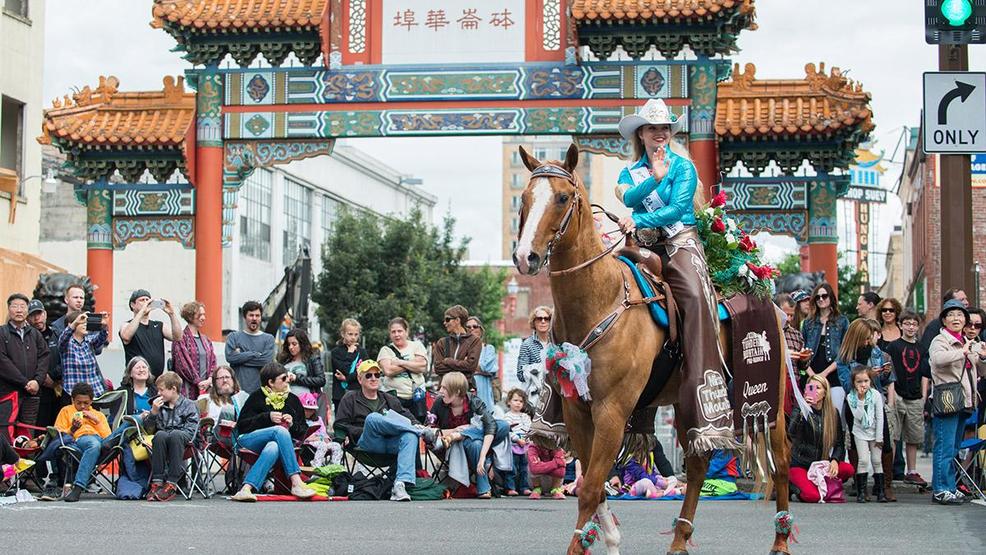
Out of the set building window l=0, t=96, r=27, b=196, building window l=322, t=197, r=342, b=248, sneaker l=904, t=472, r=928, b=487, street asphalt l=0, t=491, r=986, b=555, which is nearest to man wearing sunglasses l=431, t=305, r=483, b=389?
street asphalt l=0, t=491, r=986, b=555

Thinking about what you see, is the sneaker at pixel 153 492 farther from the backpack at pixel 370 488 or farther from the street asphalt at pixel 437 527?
the backpack at pixel 370 488

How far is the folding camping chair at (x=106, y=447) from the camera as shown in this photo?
1484cm

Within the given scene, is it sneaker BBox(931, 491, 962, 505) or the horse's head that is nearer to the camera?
the horse's head

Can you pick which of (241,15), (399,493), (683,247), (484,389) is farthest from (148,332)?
(683,247)

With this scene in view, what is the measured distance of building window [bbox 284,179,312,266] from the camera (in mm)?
59406

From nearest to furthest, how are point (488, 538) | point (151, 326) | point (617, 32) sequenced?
point (488, 538), point (151, 326), point (617, 32)

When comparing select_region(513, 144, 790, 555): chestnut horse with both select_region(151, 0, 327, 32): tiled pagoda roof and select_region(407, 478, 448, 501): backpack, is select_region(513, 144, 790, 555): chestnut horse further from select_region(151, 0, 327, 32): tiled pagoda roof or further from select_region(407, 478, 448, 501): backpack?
select_region(151, 0, 327, 32): tiled pagoda roof

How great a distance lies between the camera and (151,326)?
16.6 meters

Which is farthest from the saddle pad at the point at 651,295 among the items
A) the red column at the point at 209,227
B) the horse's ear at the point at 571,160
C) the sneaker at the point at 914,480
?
the red column at the point at 209,227

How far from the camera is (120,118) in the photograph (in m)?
22.3

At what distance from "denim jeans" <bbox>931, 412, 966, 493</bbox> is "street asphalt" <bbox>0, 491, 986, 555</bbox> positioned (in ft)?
1.32

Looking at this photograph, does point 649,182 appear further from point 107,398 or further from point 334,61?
point 334,61

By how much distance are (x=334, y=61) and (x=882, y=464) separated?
34.2ft

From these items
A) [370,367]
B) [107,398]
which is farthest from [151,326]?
[370,367]
